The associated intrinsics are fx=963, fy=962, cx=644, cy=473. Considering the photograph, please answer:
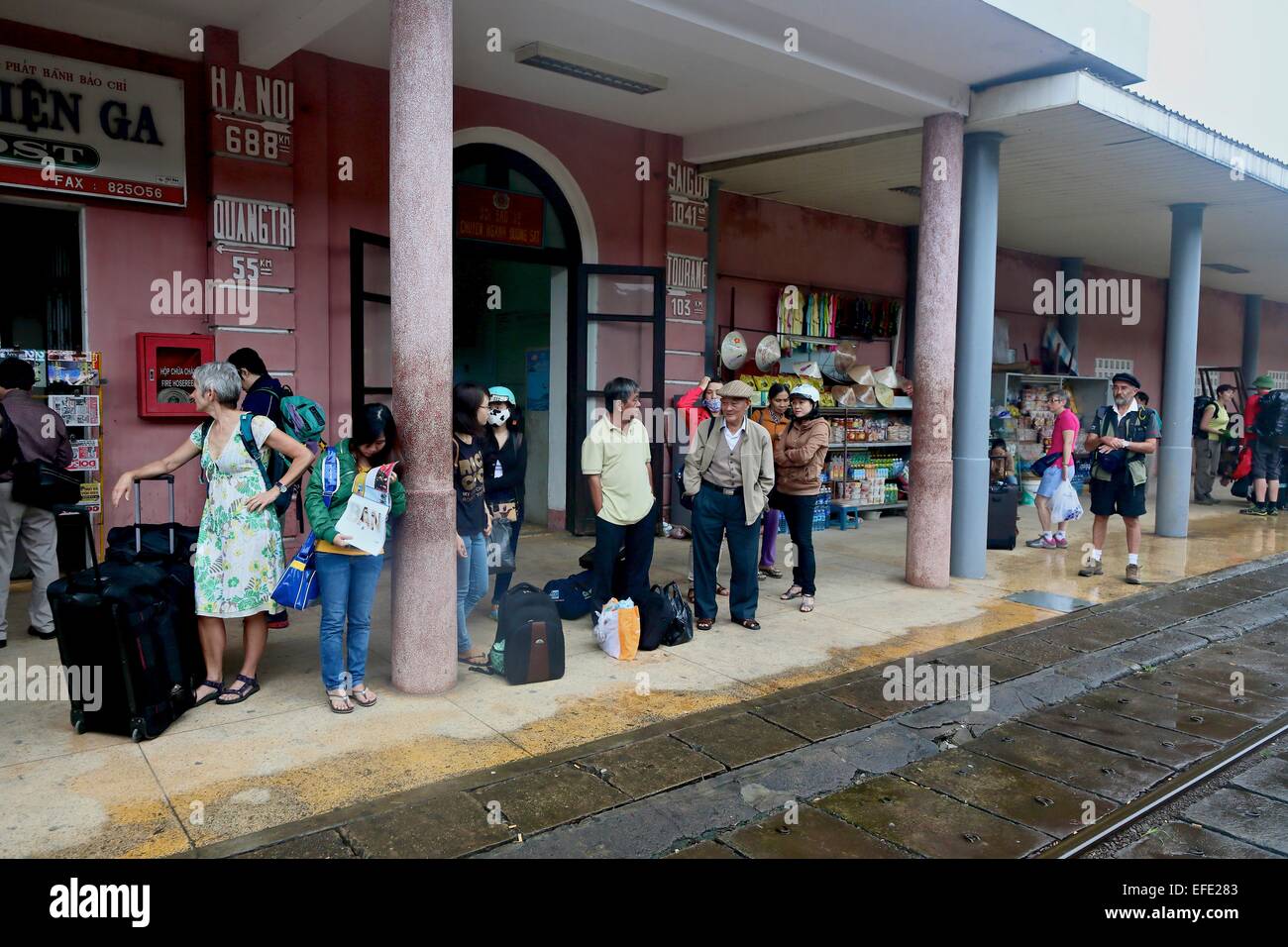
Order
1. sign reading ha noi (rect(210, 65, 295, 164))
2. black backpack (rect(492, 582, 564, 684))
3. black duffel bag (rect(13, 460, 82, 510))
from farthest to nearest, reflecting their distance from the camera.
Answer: sign reading ha noi (rect(210, 65, 295, 164)) → black duffel bag (rect(13, 460, 82, 510)) → black backpack (rect(492, 582, 564, 684))

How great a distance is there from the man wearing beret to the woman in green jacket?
6.39 m

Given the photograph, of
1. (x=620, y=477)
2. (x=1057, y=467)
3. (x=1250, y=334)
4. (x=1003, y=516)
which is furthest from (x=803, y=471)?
(x=1250, y=334)

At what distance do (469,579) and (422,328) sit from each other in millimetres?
1697

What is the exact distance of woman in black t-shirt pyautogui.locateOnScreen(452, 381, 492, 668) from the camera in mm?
5832

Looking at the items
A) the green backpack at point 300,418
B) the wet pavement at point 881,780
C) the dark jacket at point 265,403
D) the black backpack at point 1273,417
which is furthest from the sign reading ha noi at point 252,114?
the black backpack at point 1273,417

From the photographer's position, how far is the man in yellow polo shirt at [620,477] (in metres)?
6.20

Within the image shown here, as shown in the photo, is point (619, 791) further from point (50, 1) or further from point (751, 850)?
point (50, 1)

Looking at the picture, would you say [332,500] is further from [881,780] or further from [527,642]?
[881,780]

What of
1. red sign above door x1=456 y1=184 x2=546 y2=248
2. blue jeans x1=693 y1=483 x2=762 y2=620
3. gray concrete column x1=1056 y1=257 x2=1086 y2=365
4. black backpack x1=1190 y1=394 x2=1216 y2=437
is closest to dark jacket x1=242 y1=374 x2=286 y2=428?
blue jeans x1=693 y1=483 x2=762 y2=620

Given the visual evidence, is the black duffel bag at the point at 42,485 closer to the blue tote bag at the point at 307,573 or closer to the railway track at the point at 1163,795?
the blue tote bag at the point at 307,573

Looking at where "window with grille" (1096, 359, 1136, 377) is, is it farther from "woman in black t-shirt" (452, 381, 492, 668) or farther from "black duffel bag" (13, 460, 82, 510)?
"black duffel bag" (13, 460, 82, 510)

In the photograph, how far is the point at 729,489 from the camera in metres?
6.55
